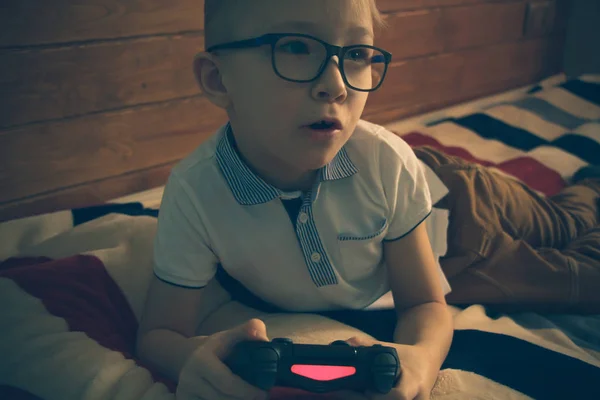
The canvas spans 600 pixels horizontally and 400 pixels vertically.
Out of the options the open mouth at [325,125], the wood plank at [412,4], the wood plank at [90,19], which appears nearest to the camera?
the open mouth at [325,125]

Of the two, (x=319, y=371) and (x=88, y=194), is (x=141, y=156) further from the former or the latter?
(x=319, y=371)

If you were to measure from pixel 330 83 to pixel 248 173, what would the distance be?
19cm

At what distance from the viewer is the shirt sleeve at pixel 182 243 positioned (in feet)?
2.59

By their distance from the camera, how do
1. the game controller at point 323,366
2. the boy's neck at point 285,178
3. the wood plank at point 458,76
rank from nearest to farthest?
the game controller at point 323,366
the boy's neck at point 285,178
the wood plank at point 458,76

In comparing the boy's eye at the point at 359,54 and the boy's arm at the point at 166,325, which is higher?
the boy's eye at the point at 359,54

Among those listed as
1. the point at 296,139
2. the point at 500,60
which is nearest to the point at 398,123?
the point at 500,60

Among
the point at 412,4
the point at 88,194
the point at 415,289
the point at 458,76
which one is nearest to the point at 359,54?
the point at 415,289

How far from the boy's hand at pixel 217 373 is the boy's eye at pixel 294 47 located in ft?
1.07

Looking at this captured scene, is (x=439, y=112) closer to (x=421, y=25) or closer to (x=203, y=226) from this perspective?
(x=421, y=25)

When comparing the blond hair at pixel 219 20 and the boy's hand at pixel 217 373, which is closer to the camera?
the boy's hand at pixel 217 373

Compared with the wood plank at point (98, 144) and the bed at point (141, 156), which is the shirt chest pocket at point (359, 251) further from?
the wood plank at point (98, 144)

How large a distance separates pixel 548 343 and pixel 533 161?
2.51 ft

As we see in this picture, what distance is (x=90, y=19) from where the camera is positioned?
1.23m

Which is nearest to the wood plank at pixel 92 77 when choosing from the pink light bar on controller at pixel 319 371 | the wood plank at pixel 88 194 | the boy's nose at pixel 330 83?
the wood plank at pixel 88 194
